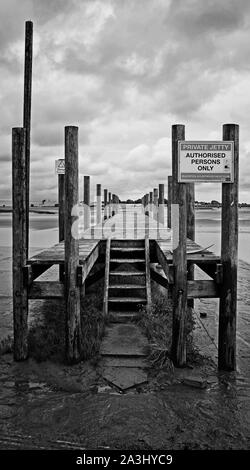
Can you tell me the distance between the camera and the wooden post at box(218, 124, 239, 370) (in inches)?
202

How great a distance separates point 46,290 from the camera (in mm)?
5559

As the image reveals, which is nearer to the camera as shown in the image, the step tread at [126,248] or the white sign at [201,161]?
the white sign at [201,161]

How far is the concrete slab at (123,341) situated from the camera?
582 centimetres

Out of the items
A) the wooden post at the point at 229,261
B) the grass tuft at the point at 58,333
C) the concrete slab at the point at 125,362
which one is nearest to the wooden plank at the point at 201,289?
the wooden post at the point at 229,261

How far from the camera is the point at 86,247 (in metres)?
7.62

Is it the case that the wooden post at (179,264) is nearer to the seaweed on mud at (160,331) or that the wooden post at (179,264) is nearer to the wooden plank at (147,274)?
the seaweed on mud at (160,331)

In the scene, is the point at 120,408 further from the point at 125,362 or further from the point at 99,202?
the point at 99,202

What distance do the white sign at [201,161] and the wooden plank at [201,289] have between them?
1.42 metres

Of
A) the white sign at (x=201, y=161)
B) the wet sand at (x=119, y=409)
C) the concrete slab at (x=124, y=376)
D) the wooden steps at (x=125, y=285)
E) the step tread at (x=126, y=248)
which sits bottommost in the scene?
the wet sand at (x=119, y=409)

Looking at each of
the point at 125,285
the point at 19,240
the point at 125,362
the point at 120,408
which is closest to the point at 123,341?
the point at 125,362

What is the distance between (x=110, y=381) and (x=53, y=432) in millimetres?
1236

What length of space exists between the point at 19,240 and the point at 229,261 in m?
2.91
